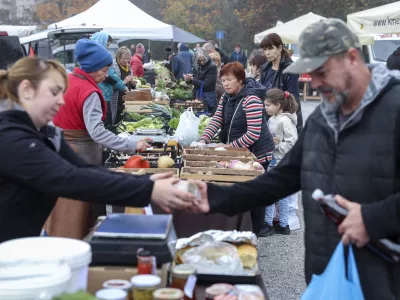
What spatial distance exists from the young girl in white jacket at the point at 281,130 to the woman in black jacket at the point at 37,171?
378cm

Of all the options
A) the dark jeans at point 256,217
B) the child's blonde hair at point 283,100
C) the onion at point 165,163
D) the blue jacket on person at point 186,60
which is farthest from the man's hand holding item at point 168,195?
the blue jacket on person at point 186,60

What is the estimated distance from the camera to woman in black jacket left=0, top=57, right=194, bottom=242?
101 inches

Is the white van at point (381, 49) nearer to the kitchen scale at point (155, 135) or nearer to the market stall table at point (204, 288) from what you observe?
the kitchen scale at point (155, 135)

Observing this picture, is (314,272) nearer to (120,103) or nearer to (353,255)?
(353,255)

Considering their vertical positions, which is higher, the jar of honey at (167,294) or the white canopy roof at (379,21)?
the white canopy roof at (379,21)

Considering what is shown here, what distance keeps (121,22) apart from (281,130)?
10.5 metres

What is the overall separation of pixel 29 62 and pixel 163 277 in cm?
118

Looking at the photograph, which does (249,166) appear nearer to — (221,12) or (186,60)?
(186,60)

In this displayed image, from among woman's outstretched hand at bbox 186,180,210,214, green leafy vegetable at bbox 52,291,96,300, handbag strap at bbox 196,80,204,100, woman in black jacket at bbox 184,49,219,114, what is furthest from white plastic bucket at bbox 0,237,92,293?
handbag strap at bbox 196,80,204,100

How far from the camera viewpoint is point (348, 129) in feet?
8.13

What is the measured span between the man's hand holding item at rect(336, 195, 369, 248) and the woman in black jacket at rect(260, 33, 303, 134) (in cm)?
490

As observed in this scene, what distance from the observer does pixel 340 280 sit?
7.81ft

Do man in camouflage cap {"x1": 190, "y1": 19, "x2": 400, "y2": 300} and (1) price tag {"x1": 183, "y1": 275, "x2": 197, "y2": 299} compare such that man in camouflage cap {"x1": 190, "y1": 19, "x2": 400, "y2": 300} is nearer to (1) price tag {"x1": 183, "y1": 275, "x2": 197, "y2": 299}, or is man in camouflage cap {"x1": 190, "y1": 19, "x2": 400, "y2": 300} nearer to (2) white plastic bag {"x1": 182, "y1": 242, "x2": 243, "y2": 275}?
(2) white plastic bag {"x1": 182, "y1": 242, "x2": 243, "y2": 275}

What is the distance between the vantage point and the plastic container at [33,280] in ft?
6.01
